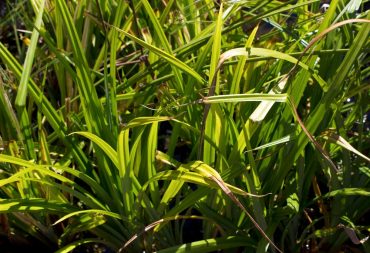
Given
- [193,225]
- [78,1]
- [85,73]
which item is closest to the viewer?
[85,73]

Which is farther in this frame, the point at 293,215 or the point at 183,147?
the point at 183,147

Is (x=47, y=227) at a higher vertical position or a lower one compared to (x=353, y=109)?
lower

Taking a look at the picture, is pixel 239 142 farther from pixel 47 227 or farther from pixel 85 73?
pixel 47 227

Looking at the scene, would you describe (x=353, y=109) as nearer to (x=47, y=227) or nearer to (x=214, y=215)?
→ (x=214, y=215)

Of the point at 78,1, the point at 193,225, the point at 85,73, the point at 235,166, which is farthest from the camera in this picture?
the point at 78,1

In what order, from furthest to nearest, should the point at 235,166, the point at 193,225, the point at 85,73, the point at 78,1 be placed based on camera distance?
the point at 78,1, the point at 193,225, the point at 85,73, the point at 235,166

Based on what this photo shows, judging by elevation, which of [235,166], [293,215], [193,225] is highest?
[235,166]

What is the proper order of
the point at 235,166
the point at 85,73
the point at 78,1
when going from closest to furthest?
1. the point at 235,166
2. the point at 85,73
3. the point at 78,1

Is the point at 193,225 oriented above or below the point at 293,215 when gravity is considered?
below

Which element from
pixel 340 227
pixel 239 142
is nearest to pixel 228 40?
pixel 239 142

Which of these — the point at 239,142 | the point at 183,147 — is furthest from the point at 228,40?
the point at 239,142
